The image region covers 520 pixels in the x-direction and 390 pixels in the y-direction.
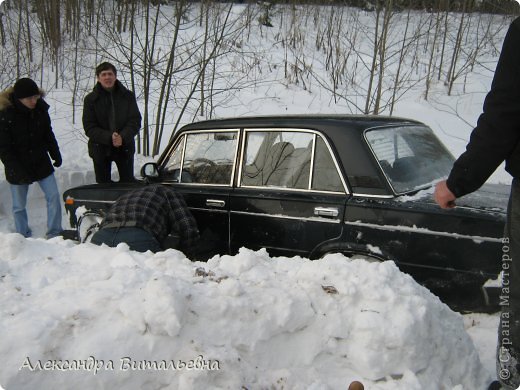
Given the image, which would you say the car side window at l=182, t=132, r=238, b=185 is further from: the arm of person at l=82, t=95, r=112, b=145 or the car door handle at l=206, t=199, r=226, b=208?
the arm of person at l=82, t=95, r=112, b=145

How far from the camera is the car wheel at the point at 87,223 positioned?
15.6 ft

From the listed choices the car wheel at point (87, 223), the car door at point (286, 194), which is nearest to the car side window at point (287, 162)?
the car door at point (286, 194)

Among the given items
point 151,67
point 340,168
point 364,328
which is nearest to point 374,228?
point 340,168

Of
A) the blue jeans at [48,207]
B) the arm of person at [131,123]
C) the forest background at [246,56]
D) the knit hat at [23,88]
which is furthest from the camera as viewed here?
the forest background at [246,56]

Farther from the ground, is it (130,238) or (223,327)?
(223,327)

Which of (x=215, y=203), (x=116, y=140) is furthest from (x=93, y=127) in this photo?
(x=215, y=203)

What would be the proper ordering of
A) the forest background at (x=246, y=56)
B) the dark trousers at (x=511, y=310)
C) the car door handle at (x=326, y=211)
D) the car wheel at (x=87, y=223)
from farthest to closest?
the forest background at (x=246, y=56), the car wheel at (x=87, y=223), the car door handle at (x=326, y=211), the dark trousers at (x=511, y=310)

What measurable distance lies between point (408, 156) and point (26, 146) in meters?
4.36

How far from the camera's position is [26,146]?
556cm

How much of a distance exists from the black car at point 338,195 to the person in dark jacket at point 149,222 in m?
0.20

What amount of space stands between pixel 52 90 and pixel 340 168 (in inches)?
440

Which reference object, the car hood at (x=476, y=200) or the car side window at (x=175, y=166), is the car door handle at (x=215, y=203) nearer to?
the car side window at (x=175, y=166)

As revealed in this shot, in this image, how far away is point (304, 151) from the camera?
12.2 ft

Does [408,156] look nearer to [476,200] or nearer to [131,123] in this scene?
[476,200]
